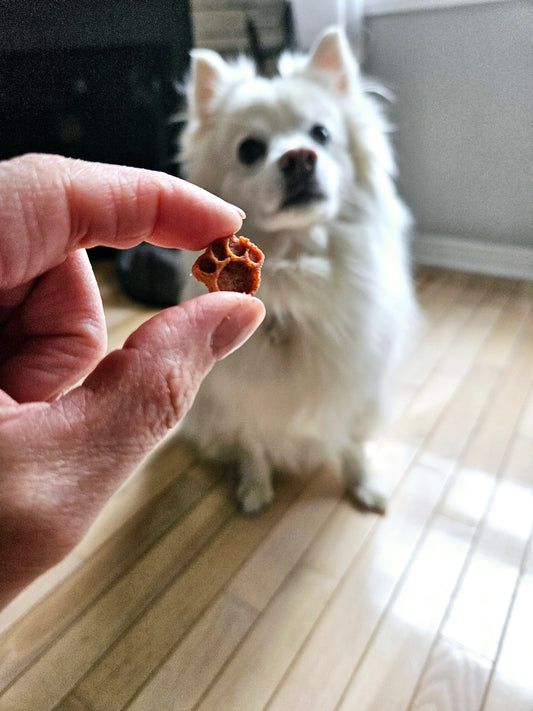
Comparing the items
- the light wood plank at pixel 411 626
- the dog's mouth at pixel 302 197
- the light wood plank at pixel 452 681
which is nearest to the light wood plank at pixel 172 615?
the light wood plank at pixel 411 626

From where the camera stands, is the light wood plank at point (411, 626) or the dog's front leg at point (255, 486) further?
the dog's front leg at point (255, 486)

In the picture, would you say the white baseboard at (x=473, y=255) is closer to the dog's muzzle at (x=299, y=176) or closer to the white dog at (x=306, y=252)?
the white dog at (x=306, y=252)

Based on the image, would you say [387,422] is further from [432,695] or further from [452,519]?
[432,695]

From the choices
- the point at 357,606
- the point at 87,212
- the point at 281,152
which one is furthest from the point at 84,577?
the point at 281,152

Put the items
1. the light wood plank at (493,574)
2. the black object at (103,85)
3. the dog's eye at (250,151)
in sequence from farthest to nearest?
the black object at (103,85), the dog's eye at (250,151), the light wood plank at (493,574)

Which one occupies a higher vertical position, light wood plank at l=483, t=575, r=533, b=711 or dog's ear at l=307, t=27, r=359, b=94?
dog's ear at l=307, t=27, r=359, b=94

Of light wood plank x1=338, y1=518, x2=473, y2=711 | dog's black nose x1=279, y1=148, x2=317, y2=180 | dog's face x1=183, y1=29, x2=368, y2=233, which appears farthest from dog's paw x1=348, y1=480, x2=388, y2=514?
dog's black nose x1=279, y1=148, x2=317, y2=180

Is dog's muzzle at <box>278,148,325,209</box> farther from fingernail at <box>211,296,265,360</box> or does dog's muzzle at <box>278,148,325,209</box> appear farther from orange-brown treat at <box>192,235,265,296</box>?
fingernail at <box>211,296,265,360</box>

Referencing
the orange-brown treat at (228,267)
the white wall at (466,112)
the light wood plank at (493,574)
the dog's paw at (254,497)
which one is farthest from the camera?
the white wall at (466,112)
